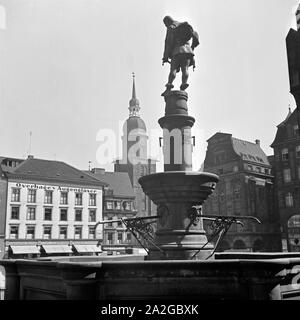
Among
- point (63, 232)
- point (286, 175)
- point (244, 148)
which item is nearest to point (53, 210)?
point (63, 232)

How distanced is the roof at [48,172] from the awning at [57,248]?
317 inches

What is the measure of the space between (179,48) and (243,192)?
128 feet

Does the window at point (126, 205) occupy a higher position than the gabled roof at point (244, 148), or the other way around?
the gabled roof at point (244, 148)

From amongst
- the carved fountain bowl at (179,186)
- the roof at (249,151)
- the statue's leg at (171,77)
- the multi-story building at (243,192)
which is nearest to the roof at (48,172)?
the multi-story building at (243,192)

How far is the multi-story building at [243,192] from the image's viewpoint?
150 feet

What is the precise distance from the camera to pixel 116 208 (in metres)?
56.2

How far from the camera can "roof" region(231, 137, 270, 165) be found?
157ft

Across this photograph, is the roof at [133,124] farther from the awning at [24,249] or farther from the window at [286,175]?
the window at [286,175]

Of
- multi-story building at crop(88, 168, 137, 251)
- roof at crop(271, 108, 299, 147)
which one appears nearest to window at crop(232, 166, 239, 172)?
roof at crop(271, 108, 299, 147)

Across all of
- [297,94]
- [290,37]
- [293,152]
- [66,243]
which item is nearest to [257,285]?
[297,94]
